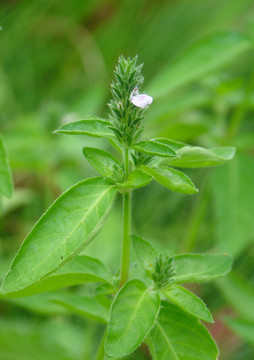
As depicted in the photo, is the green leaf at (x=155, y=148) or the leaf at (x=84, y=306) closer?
the green leaf at (x=155, y=148)

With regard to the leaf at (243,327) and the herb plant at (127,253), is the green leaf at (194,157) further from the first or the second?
the leaf at (243,327)

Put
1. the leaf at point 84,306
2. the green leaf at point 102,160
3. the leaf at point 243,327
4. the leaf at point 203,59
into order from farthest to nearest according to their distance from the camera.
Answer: the leaf at point 203,59, the leaf at point 243,327, the leaf at point 84,306, the green leaf at point 102,160

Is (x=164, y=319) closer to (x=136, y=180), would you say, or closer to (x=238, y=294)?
(x=136, y=180)

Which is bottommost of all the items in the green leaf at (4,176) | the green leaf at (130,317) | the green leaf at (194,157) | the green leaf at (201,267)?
the green leaf at (130,317)

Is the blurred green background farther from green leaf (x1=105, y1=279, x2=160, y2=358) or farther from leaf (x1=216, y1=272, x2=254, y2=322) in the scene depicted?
green leaf (x1=105, y1=279, x2=160, y2=358)

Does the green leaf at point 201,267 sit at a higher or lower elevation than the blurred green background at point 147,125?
lower

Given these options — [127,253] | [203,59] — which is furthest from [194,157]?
[203,59]

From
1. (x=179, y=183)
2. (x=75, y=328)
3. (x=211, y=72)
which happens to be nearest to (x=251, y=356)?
(x=75, y=328)

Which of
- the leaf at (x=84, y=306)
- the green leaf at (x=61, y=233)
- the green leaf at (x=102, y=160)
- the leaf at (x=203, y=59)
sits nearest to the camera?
the green leaf at (x=61, y=233)

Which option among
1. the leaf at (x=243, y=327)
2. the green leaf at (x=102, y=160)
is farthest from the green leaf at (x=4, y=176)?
the leaf at (x=243, y=327)
